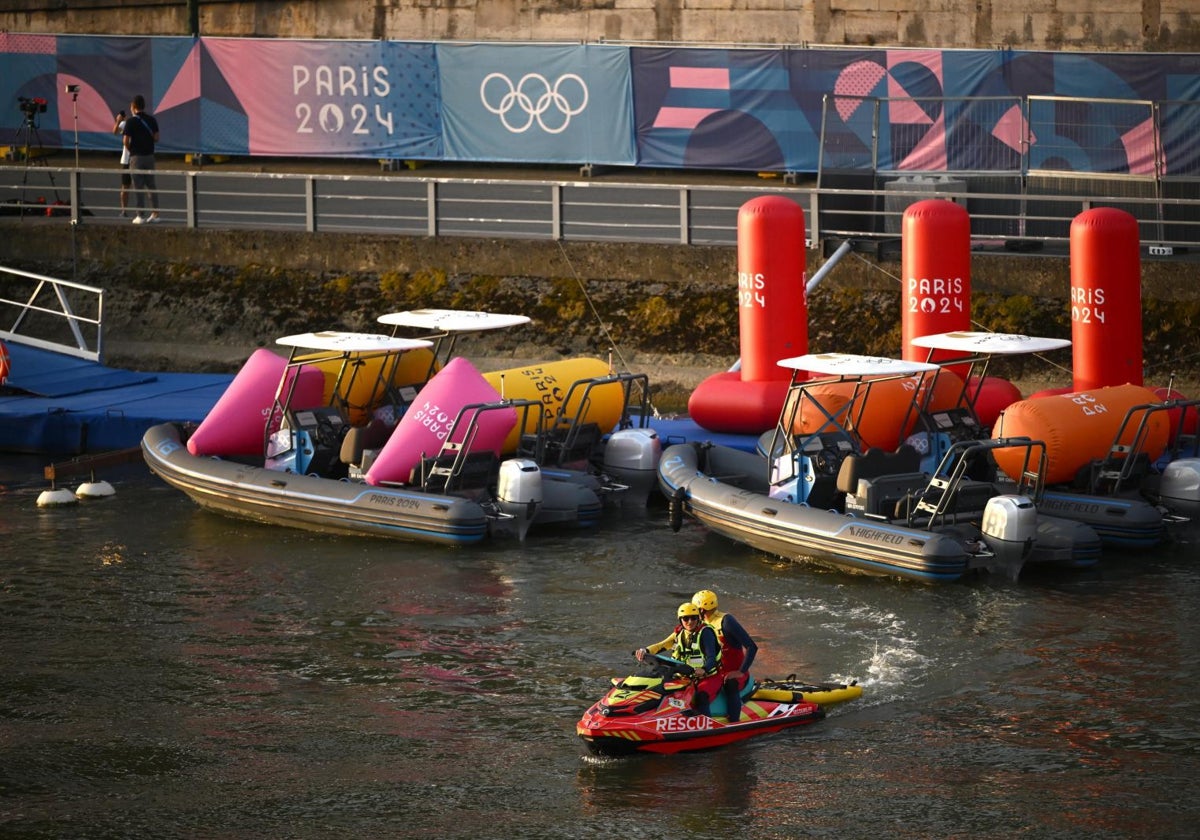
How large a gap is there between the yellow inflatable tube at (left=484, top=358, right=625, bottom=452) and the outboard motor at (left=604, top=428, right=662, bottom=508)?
0.46 m

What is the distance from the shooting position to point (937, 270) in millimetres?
23734

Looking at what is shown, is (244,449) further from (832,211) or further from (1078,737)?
(1078,737)

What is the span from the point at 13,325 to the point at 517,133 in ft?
32.0

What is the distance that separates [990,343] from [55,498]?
11.1 m

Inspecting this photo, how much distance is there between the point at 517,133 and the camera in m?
35.3

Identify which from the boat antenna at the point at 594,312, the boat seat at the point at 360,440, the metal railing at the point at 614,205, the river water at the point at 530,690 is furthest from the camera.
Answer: the boat antenna at the point at 594,312

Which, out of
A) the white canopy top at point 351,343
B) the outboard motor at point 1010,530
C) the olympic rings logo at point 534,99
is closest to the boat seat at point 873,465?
the outboard motor at point 1010,530

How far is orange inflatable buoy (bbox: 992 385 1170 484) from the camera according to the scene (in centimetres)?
2020

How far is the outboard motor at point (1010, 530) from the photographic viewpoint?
18797 millimetres

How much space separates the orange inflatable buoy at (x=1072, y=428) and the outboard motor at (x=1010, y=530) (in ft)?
4.37

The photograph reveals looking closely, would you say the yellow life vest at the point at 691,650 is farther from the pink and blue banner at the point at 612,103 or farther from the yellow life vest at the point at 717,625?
the pink and blue banner at the point at 612,103

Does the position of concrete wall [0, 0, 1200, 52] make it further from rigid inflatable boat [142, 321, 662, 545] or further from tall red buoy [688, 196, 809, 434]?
rigid inflatable boat [142, 321, 662, 545]

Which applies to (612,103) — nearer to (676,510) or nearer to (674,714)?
(676,510)

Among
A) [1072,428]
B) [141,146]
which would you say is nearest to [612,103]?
[141,146]
